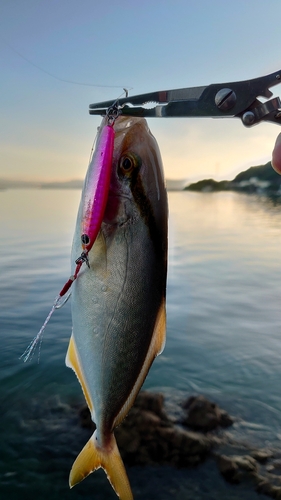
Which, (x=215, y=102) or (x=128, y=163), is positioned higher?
(x=215, y=102)

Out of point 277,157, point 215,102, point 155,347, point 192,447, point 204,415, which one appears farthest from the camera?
point 204,415

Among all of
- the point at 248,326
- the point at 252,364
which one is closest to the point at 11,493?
the point at 252,364

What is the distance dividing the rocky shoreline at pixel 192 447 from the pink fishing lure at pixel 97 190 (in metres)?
3.76

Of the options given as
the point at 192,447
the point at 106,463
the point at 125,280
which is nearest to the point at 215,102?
the point at 125,280

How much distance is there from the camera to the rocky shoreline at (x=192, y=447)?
5.01 metres

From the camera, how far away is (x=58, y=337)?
8977 millimetres

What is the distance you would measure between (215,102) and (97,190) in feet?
4.16

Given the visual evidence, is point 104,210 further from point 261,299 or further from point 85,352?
point 261,299

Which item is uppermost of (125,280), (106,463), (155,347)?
(125,280)

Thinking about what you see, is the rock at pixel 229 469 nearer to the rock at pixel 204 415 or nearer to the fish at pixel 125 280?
the rock at pixel 204 415

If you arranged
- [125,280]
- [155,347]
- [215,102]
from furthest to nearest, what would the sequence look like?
[215,102], [155,347], [125,280]

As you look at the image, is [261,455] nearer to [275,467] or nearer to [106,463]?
[275,467]

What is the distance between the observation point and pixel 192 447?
5.29 meters

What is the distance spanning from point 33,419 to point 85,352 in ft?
13.5
